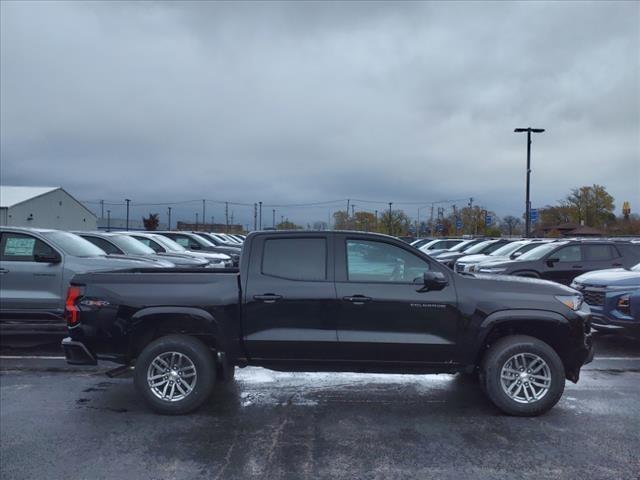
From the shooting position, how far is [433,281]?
5.15m

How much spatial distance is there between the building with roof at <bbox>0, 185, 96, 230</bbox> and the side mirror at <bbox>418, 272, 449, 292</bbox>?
53.6m

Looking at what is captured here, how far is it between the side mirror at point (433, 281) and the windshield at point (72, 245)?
20.2 ft

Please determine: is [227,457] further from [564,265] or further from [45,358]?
[564,265]

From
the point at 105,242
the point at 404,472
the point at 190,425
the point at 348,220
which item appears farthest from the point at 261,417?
the point at 348,220

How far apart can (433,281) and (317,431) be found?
177 cm

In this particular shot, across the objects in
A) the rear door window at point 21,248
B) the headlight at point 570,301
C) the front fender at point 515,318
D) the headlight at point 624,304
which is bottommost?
the headlight at point 624,304

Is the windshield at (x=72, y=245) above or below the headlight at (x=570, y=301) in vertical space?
above

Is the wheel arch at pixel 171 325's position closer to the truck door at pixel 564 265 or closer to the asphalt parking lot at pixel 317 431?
the asphalt parking lot at pixel 317 431

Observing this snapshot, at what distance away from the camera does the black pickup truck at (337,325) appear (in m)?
5.25

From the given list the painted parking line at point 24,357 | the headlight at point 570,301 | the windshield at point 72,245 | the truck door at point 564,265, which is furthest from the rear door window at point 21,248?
the truck door at point 564,265

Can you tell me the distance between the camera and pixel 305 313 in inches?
209

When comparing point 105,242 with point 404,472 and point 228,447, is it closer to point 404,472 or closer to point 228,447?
point 228,447

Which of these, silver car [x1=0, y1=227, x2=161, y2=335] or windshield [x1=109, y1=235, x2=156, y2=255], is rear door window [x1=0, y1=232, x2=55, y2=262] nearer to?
silver car [x1=0, y1=227, x2=161, y2=335]

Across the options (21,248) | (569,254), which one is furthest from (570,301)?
(569,254)
